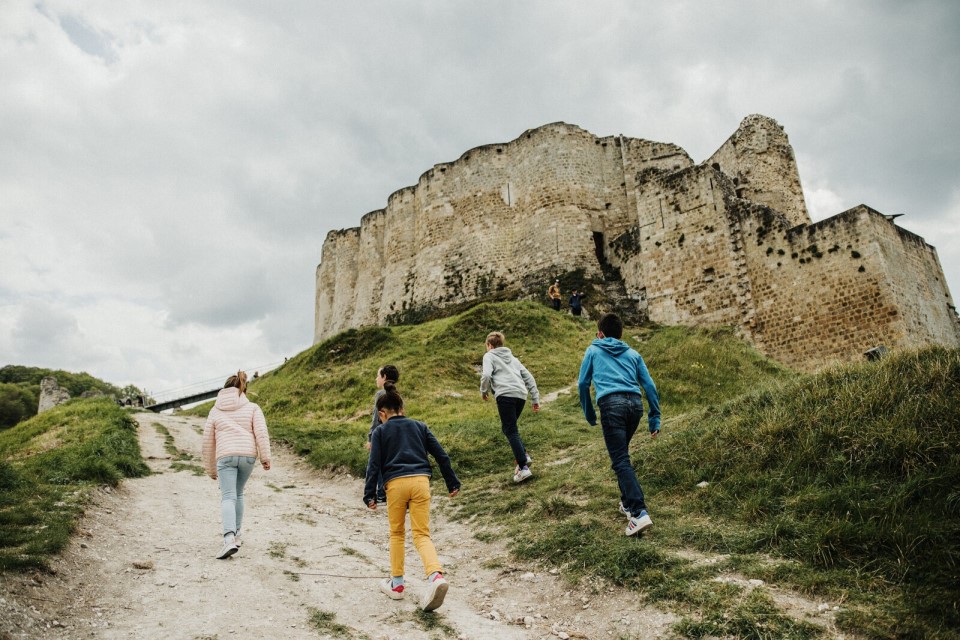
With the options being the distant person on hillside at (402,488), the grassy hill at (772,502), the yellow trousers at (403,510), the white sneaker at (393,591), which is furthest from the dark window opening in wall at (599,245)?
the white sneaker at (393,591)

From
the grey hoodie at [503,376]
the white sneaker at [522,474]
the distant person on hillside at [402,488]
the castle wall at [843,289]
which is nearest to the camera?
the distant person on hillside at [402,488]

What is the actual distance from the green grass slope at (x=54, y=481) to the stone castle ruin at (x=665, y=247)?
55.5ft

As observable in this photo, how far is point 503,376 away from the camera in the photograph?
7.21 m

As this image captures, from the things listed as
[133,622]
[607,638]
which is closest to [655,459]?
[607,638]

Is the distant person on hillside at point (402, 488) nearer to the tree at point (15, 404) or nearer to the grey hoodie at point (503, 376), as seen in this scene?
the grey hoodie at point (503, 376)

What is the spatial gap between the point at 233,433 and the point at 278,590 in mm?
1718

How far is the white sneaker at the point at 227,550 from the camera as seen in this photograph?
5060mm

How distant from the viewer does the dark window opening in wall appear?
1037 inches

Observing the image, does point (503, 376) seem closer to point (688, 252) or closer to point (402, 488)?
point (402, 488)

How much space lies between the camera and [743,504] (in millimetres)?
4977

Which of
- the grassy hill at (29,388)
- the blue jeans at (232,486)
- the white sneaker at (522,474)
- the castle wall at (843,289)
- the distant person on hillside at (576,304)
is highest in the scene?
the grassy hill at (29,388)

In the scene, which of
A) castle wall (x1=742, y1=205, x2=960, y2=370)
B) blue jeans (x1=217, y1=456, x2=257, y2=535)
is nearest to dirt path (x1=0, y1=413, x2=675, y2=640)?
blue jeans (x1=217, y1=456, x2=257, y2=535)

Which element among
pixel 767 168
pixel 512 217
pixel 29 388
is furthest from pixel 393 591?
pixel 29 388

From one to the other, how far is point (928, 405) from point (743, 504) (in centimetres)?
179
